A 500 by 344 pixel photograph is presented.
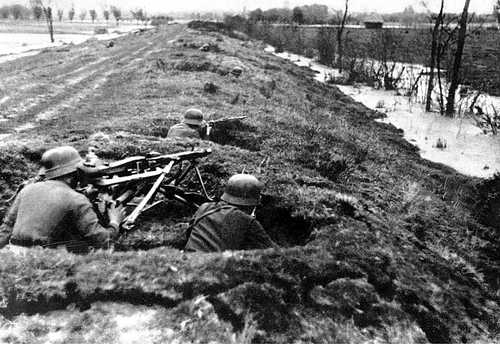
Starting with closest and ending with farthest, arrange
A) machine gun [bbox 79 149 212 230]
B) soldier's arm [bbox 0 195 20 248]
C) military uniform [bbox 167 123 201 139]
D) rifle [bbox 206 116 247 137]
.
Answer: soldier's arm [bbox 0 195 20 248] → machine gun [bbox 79 149 212 230] → military uniform [bbox 167 123 201 139] → rifle [bbox 206 116 247 137]

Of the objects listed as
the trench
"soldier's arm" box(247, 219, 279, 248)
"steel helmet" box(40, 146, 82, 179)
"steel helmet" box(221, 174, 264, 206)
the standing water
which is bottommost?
the standing water

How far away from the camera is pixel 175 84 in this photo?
1499 centimetres

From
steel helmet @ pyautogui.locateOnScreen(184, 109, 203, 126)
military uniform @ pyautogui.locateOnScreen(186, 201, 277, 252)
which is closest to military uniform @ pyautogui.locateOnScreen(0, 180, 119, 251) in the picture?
military uniform @ pyautogui.locateOnScreen(186, 201, 277, 252)

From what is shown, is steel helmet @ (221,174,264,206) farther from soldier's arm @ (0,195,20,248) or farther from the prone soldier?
the prone soldier

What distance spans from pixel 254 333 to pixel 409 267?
6.91ft

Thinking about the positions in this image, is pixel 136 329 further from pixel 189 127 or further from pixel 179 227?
pixel 189 127

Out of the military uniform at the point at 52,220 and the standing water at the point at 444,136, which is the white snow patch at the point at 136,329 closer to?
the military uniform at the point at 52,220

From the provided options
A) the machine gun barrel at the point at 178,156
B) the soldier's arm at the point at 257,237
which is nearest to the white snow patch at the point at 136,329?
the soldier's arm at the point at 257,237

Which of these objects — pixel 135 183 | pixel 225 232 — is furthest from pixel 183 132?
pixel 225 232

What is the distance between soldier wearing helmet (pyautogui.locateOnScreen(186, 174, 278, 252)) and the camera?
12.6 ft

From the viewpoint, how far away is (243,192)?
4.07 meters

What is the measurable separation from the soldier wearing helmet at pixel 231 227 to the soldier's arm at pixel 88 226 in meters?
0.75

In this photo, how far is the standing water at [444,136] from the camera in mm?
12211

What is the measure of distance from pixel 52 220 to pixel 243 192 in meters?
1.69
